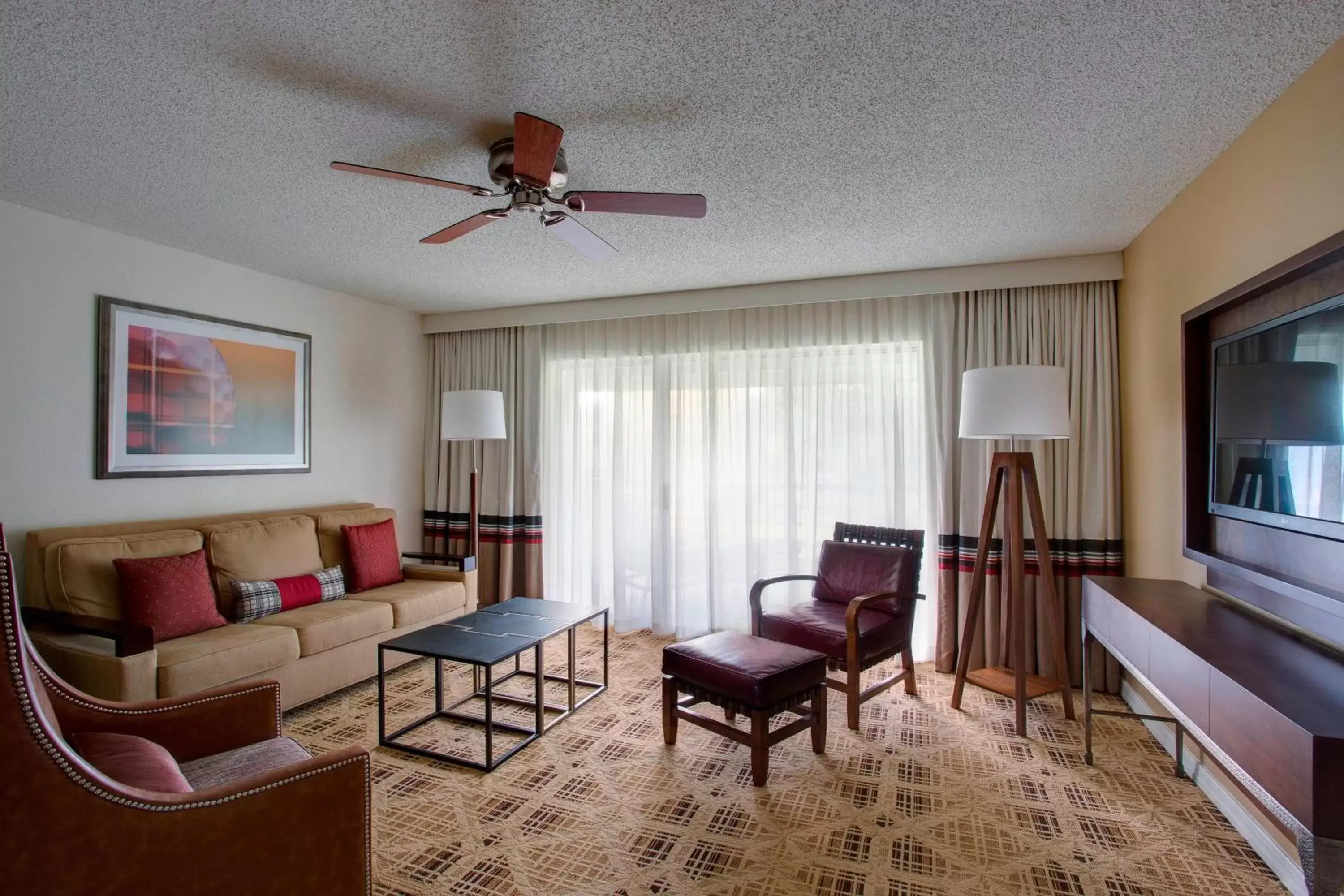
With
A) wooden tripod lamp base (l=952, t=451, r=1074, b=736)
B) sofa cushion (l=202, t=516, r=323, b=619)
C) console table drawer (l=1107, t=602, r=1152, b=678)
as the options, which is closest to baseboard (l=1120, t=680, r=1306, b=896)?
wooden tripod lamp base (l=952, t=451, r=1074, b=736)

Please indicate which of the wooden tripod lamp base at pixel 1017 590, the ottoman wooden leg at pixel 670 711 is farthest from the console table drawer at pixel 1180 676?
the ottoman wooden leg at pixel 670 711

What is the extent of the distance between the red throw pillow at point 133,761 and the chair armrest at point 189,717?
4cm

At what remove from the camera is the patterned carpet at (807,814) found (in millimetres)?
2059

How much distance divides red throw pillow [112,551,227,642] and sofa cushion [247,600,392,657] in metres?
0.24

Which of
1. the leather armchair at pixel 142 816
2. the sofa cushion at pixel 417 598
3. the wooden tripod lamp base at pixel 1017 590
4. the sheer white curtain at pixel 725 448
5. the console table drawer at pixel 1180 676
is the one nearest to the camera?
the leather armchair at pixel 142 816

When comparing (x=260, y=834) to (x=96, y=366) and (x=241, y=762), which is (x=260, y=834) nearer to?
(x=241, y=762)

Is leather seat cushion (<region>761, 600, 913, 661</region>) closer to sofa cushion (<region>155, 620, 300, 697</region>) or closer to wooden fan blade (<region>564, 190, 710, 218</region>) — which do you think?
wooden fan blade (<region>564, 190, 710, 218</region>)

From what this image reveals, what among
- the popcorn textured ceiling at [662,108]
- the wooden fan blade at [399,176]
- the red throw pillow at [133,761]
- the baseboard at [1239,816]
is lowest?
the baseboard at [1239,816]

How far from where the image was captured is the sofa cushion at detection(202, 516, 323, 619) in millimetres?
3529

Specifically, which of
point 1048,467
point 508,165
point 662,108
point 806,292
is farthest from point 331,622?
point 1048,467

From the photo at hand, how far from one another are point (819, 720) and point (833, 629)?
0.51 meters

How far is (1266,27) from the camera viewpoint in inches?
67.3

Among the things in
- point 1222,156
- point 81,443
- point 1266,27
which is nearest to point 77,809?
point 81,443

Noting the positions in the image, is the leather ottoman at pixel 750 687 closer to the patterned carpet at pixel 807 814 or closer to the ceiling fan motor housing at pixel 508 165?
the patterned carpet at pixel 807 814
